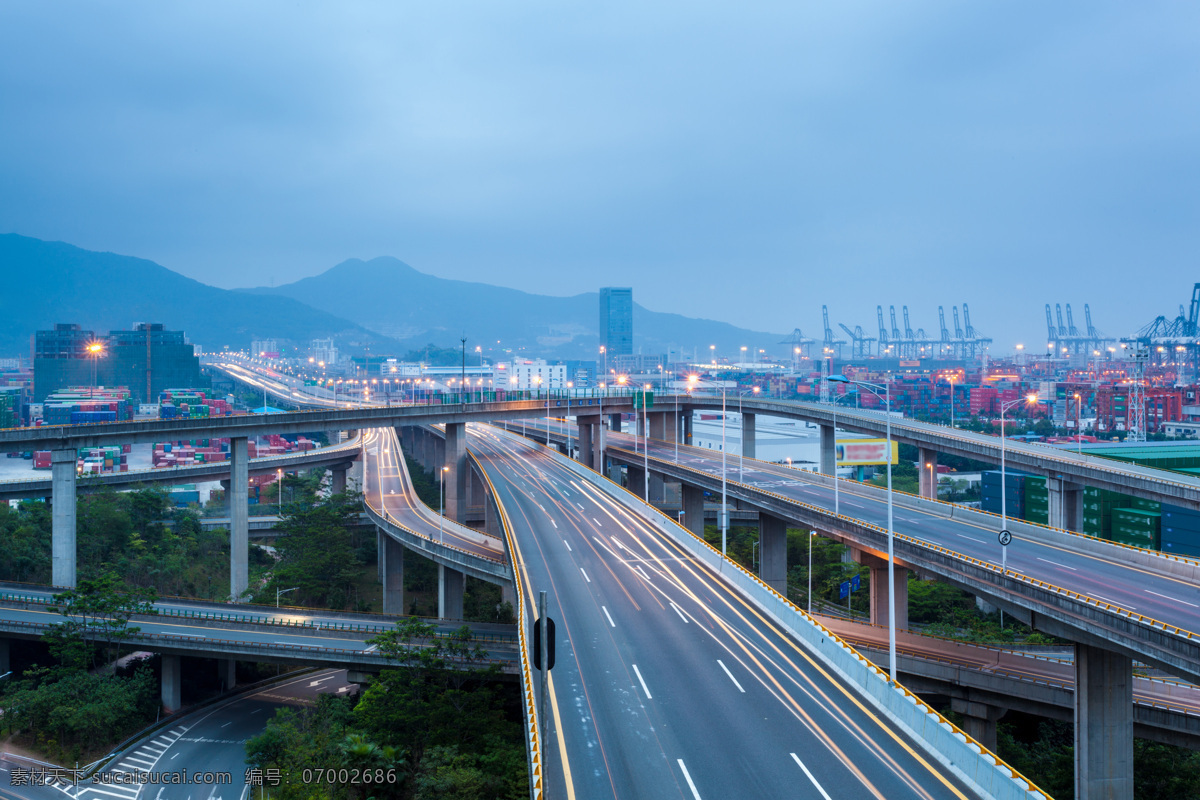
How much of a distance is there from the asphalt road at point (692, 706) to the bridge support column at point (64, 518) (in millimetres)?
34034

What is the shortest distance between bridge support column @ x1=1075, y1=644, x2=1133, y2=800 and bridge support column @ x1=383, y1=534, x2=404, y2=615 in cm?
4834

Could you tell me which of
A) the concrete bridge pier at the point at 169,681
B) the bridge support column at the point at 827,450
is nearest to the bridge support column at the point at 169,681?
the concrete bridge pier at the point at 169,681

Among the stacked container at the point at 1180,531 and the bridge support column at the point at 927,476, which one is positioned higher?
the bridge support column at the point at 927,476

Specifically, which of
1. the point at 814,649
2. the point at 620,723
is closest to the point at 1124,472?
the point at 814,649

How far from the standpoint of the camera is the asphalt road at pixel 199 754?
113ft

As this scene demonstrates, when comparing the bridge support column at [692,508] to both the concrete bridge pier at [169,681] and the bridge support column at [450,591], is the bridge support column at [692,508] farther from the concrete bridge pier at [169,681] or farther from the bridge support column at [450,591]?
the concrete bridge pier at [169,681]

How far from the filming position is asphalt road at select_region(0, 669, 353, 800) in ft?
113

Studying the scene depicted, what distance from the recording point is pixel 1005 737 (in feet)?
121

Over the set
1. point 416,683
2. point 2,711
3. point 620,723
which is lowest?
point 2,711

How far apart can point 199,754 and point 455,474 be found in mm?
34566

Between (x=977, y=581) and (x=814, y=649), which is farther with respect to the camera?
(x=977, y=581)

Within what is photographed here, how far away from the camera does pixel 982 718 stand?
116ft

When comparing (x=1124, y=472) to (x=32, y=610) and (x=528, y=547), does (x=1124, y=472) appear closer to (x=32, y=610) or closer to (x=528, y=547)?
(x=528, y=547)

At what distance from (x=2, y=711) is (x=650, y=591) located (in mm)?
36121
